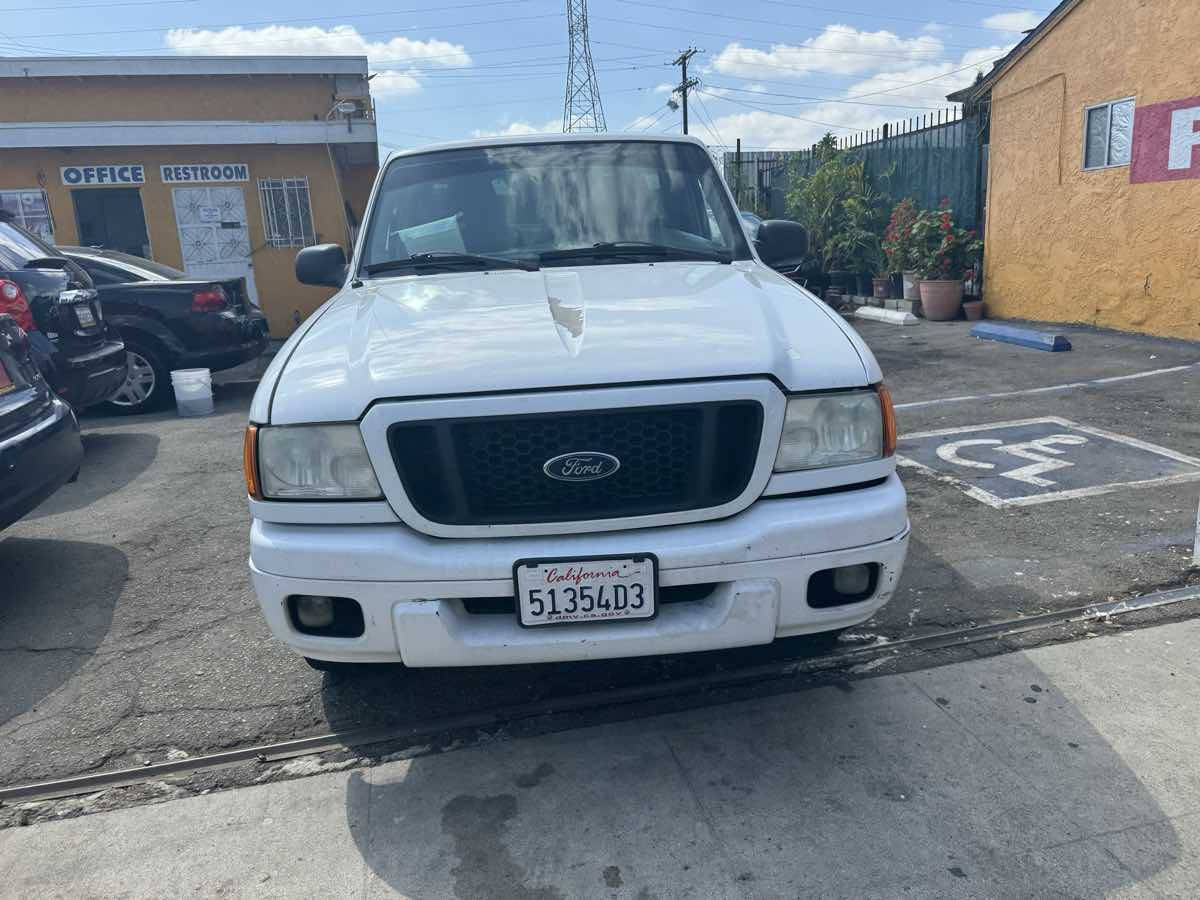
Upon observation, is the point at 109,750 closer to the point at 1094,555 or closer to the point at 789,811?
the point at 789,811

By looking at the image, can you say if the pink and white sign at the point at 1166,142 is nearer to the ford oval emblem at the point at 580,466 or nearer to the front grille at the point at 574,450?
the front grille at the point at 574,450

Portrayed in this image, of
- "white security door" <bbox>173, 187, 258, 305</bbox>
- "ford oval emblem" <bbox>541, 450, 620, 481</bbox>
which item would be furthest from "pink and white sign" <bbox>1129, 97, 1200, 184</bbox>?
"white security door" <bbox>173, 187, 258, 305</bbox>

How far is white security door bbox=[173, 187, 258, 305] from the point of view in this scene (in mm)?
13484

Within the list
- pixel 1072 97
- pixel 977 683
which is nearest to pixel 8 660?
pixel 977 683

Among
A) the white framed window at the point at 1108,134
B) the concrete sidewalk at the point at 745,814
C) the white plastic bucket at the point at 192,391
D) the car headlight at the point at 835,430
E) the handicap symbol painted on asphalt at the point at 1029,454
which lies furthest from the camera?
the white framed window at the point at 1108,134

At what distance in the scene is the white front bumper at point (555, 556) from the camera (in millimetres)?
2244

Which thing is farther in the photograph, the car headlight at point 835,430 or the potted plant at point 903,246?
the potted plant at point 903,246

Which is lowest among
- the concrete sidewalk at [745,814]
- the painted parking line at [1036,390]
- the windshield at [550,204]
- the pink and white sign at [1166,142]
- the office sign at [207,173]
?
the concrete sidewalk at [745,814]

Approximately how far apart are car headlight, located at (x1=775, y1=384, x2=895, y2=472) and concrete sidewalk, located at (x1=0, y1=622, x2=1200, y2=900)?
873 mm

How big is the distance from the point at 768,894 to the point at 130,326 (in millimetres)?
8025

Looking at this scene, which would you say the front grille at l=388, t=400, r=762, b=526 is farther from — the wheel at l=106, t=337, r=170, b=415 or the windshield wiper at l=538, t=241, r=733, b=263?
the wheel at l=106, t=337, r=170, b=415

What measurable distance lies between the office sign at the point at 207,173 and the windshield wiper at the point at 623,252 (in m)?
12.0

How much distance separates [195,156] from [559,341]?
13.1 m

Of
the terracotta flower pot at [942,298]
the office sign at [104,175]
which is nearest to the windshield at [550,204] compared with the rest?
the terracotta flower pot at [942,298]
